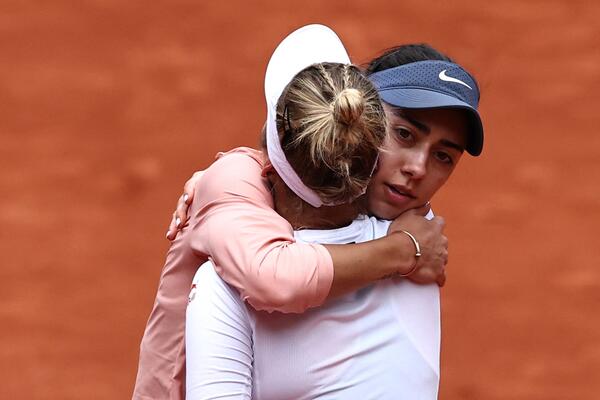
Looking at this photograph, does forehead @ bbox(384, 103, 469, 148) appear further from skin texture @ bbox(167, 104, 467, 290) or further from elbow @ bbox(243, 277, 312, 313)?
elbow @ bbox(243, 277, 312, 313)

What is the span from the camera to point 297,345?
1702mm

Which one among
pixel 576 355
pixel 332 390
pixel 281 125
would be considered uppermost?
pixel 576 355

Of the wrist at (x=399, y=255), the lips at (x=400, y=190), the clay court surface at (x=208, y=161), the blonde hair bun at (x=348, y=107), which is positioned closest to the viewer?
the blonde hair bun at (x=348, y=107)

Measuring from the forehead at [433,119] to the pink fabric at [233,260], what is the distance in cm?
20

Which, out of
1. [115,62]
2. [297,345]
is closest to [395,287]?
[297,345]

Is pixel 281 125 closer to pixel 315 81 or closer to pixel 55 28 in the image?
pixel 315 81

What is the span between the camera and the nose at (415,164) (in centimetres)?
183

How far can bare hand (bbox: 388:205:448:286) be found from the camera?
1799 mm

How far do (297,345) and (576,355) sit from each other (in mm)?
1962

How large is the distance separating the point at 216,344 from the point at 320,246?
18 centimetres

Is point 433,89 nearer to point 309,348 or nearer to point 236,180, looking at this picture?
point 236,180

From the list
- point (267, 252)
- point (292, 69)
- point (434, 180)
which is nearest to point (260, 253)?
point (267, 252)

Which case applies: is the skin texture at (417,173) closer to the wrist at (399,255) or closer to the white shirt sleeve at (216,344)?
the wrist at (399,255)

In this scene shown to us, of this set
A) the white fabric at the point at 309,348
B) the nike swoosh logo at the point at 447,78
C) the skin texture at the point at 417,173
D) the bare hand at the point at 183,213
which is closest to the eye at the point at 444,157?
the skin texture at the point at 417,173
